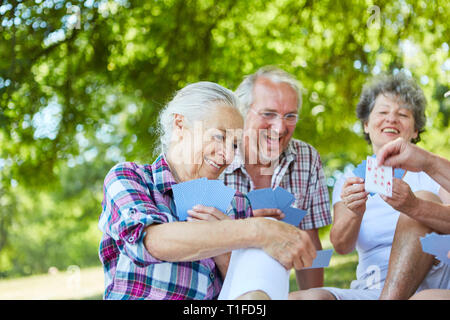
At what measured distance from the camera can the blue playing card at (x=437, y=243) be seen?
1415mm

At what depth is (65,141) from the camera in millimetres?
4566

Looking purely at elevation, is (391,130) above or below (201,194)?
above

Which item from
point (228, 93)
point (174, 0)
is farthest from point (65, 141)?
point (228, 93)

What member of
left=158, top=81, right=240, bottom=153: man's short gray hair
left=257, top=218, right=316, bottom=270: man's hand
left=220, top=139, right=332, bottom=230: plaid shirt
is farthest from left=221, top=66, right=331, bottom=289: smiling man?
left=257, top=218, right=316, bottom=270: man's hand

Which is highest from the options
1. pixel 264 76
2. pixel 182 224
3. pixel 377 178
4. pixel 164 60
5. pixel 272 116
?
pixel 164 60

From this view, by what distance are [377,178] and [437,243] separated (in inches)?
13.8

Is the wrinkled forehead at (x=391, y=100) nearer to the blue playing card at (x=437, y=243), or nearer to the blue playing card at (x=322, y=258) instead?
the blue playing card at (x=437, y=243)

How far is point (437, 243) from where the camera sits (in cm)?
145

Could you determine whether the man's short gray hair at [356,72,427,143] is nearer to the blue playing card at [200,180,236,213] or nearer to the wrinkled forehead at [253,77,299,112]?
the wrinkled forehead at [253,77,299,112]

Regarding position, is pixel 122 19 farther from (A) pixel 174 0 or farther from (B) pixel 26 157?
(B) pixel 26 157

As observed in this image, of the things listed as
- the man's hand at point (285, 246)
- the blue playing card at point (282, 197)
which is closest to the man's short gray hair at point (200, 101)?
the blue playing card at point (282, 197)

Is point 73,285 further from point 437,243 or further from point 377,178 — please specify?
point 437,243

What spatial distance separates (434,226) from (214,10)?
3.58 meters

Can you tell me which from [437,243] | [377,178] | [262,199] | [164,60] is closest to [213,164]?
[262,199]
